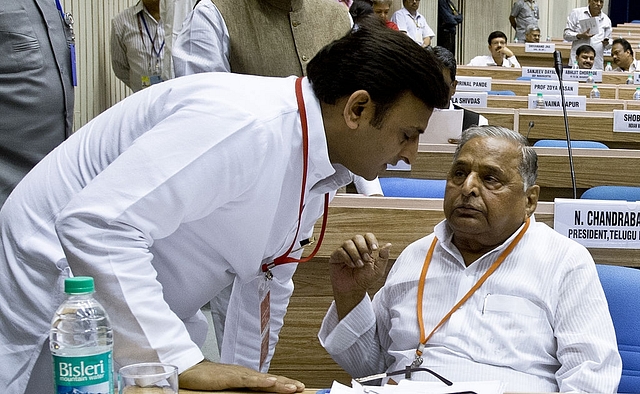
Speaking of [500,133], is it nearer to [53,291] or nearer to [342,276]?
[342,276]

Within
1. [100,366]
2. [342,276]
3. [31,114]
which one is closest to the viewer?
[100,366]

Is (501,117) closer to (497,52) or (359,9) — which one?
(359,9)

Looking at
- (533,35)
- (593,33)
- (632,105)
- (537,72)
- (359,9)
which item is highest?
(359,9)

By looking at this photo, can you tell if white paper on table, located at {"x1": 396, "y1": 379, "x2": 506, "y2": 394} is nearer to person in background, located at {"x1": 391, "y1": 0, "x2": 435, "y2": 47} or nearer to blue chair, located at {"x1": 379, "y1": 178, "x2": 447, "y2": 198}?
blue chair, located at {"x1": 379, "y1": 178, "x2": 447, "y2": 198}

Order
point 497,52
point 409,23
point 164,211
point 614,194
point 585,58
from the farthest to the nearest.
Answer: point 497,52 < point 409,23 < point 585,58 < point 614,194 < point 164,211

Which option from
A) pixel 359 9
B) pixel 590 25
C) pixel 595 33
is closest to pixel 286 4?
pixel 359 9

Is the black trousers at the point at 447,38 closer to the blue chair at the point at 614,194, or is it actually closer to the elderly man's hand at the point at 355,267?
the blue chair at the point at 614,194

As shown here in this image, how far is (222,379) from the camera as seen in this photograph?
1.27 meters

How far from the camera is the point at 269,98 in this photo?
1.37 meters

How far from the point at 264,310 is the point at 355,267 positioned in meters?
0.27

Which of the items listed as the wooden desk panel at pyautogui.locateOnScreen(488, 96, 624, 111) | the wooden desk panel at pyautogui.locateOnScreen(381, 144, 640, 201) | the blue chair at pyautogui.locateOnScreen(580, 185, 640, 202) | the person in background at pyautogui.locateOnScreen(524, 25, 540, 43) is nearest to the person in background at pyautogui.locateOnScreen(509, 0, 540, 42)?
the person in background at pyautogui.locateOnScreen(524, 25, 540, 43)

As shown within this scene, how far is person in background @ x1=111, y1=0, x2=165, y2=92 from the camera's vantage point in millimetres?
5160

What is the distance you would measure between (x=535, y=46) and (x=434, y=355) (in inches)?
426

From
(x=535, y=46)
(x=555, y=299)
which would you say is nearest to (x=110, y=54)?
(x=555, y=299)
